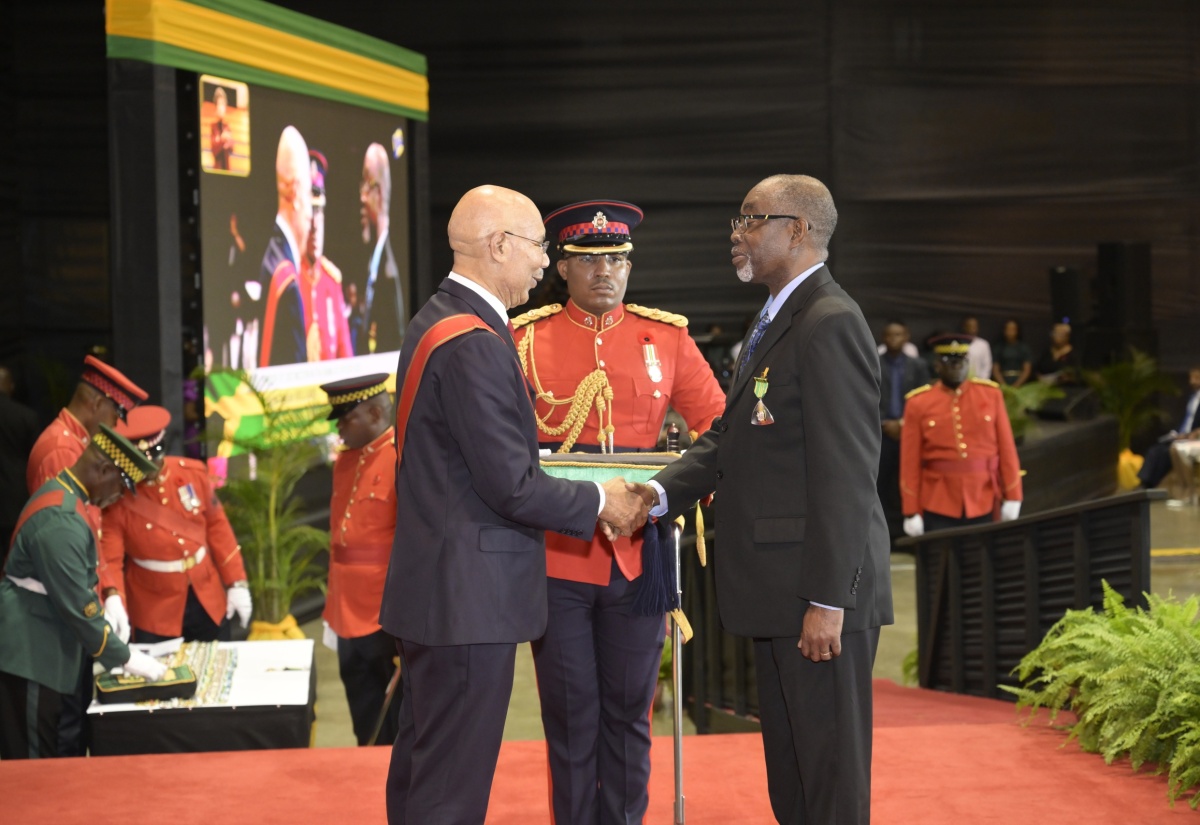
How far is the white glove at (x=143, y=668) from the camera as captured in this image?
4453mm

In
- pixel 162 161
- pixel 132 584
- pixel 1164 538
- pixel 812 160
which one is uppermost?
pixel 812 160

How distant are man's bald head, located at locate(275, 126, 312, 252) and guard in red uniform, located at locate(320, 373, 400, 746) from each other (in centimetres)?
357

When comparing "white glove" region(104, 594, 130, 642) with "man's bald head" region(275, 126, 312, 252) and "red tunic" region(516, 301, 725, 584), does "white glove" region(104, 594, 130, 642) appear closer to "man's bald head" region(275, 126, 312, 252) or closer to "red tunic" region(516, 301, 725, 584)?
"red tunic" region(516, 301, 725, 584)

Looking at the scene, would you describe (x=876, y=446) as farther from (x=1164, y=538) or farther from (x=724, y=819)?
(x=1164, y=538)

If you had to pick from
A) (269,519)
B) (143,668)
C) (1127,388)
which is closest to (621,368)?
(143,668)

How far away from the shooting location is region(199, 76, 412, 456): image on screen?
24.6 feet

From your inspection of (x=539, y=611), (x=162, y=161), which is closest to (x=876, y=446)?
(x=539, y=611)

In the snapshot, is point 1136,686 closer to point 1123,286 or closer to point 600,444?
Result: point 600,444

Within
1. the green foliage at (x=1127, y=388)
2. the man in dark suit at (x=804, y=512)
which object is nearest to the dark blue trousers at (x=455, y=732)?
the man in dark suit at (x=804, y=512)

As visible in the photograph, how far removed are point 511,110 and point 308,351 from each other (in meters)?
6.61

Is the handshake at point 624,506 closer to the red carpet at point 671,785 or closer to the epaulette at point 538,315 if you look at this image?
the epaulette at point 538,315

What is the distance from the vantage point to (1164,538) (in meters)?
11.6

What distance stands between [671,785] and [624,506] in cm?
104

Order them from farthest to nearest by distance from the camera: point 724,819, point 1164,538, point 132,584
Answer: point 1164,538 → point 132,584 → point 724,819
